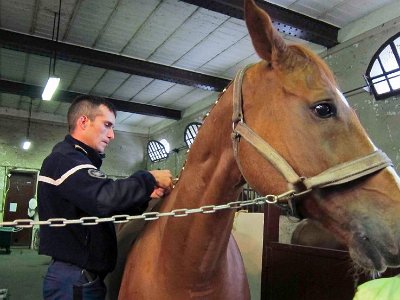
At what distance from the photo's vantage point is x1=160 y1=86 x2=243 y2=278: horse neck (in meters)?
1.37

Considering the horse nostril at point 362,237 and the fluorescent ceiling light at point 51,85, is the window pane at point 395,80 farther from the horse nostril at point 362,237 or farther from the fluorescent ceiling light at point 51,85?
the fluorescent ceiling light at point 51,85

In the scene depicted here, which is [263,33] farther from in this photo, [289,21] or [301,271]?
[289,21]

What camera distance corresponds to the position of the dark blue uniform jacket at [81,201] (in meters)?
1.55

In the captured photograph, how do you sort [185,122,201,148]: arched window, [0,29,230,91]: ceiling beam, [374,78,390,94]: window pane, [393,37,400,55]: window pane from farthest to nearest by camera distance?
1. [185,122,201,148]: arched window
2. [0,29,230,91]: ceiling beam
3. [374,78,390,94]: window pane
4. [393,37,400,55]: window pane

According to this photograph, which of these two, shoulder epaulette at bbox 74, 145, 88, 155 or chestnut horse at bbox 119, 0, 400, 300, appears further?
shoulder epaulette at bbox 74, 145, 88, 155

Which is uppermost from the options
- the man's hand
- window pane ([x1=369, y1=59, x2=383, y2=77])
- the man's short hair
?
window pane ([x1=369, y1=59, x2=383, y2=77])

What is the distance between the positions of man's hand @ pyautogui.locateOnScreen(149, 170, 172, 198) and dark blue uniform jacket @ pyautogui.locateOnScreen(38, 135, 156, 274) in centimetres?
10

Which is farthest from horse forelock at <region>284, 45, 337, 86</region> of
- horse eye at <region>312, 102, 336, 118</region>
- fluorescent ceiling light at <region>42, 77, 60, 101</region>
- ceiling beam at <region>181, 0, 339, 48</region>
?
fluorescent ceiling light at <region>42, 77, 60, 101</region>

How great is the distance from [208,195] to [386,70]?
585 centimetres

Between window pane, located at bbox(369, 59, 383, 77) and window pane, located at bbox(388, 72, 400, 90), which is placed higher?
window pane, located at bbox(369, 59, 383, 77)

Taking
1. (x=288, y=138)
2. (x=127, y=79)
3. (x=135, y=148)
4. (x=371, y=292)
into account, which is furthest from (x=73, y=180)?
(x=135, y=148)

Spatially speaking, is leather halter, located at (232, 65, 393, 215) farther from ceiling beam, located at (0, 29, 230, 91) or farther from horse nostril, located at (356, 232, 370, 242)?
ceiling beam, located at (0, 29, 230, 91)

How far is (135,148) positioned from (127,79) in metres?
6.01

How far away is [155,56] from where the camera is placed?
343 inches
